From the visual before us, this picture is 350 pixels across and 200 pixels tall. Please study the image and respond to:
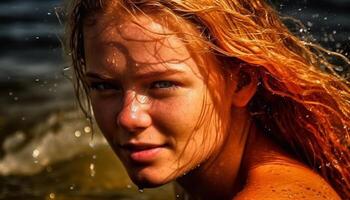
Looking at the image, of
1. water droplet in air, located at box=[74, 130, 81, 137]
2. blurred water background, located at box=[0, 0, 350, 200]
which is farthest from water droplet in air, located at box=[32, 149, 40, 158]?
water droplet in air, located at box=[74, 130, 81, 137]

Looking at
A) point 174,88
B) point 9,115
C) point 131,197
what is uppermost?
point 174,88

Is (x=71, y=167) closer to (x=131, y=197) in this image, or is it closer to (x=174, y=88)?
(x=131, y=197)

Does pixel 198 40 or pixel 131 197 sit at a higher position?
pixel 198 40

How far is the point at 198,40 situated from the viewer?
323cm

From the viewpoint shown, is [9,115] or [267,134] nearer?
[267,134]

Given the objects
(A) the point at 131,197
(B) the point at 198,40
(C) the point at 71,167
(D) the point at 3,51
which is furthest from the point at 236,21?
(D) the point at 3,51

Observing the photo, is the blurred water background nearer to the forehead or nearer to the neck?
the neck

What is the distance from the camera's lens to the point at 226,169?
3.60 meters

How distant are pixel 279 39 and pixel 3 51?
7.51 metres

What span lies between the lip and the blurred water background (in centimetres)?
101

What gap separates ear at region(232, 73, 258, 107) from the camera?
3.44m

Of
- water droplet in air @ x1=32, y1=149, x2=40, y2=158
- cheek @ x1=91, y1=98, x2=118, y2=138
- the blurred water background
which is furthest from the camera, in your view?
water droplet in air @ x1=32, y1=149, x2=40, y2=158

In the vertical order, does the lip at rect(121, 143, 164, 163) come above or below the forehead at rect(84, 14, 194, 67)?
below

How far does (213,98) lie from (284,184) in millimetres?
380
